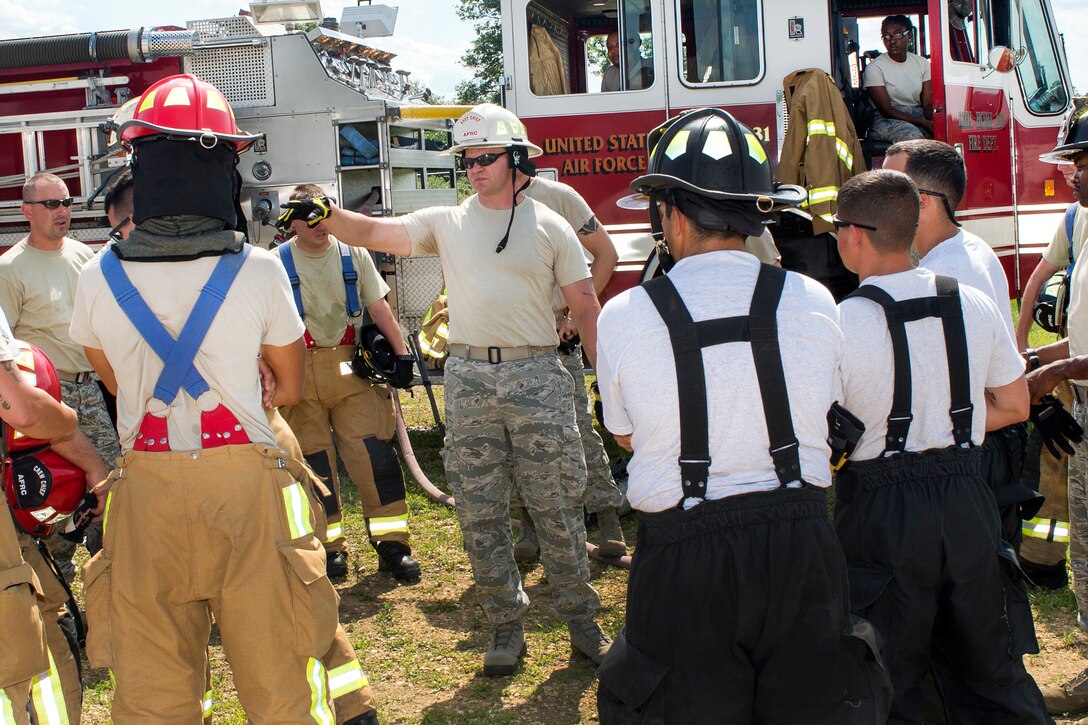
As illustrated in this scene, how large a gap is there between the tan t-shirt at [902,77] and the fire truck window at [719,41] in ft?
2.90

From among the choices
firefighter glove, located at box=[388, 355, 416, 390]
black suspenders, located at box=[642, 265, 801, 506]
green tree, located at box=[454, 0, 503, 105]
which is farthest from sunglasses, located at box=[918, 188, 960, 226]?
green tree, located at box=[454, 0, 503, 105]

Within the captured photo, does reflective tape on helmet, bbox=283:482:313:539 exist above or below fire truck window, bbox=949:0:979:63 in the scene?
below

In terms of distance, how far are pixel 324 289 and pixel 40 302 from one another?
1.35 m

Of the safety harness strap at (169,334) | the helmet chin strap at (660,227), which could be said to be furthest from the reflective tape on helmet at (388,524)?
the helmet chin strap at (660,227)

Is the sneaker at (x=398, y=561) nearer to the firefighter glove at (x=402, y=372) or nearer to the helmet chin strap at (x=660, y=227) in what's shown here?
the firefighter glove at (x=402, y=372)

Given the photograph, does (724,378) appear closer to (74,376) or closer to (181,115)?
(181,115)

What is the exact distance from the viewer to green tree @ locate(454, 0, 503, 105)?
2427 cm

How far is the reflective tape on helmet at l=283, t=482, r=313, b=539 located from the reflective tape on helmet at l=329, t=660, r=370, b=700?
0.51 meters

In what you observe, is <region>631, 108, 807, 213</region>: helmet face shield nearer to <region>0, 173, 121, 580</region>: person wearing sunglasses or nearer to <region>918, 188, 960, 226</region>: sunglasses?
<region>918, 188, 960, 226</region>: sunglasses

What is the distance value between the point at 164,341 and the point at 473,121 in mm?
1922

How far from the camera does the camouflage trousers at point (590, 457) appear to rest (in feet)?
18.3

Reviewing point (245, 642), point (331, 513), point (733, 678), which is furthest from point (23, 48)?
point (733, 678)

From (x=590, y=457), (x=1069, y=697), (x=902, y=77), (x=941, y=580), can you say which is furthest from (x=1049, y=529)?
(x=902, y=77)

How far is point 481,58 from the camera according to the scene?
26250 millimetres
